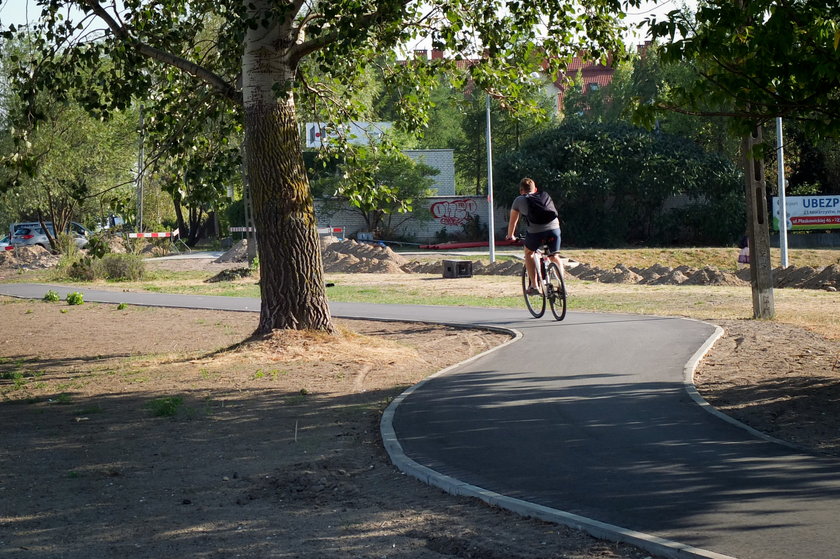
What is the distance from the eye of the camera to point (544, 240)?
14305 mm

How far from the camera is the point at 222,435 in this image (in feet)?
26.4

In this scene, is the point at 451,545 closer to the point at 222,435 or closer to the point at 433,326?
the point at 222,435

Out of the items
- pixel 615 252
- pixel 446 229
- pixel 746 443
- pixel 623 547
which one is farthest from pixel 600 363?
pixel 446 229

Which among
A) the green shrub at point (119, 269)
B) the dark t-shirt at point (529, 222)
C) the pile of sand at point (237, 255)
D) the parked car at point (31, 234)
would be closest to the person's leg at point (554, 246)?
the dark t-shirt at point (529, 222)

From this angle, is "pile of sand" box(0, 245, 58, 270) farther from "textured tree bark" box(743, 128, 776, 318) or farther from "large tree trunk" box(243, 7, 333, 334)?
"textured tree bark" box(743, 128, 776, 318)

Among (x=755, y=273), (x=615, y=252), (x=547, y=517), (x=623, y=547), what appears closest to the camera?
(x=623, y=547)

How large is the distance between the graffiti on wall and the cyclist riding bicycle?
3724 centimetres

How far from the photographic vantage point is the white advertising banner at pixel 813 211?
44.3m

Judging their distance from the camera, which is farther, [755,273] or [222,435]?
[755,273]

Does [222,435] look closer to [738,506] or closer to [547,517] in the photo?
[547,517]

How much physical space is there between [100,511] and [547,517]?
106 inches

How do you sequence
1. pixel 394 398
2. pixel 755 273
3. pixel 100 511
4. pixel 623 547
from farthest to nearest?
pixel 755 273
pixel 394 398
pixel 100 511
pixel 623 547

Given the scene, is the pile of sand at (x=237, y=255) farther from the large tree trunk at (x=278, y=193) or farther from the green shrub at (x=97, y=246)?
the large tree trunk at (x=278, y=193)

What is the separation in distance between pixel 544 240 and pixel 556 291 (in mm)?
1000
